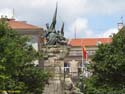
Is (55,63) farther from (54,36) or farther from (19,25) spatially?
(19,25)

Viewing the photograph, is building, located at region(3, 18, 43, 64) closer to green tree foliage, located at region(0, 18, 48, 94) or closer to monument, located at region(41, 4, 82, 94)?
monument, located at region(41, 4, 82, 94)

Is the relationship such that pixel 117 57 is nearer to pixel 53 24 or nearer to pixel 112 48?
pixel 112 48

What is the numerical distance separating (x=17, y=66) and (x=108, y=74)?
23.8 ft

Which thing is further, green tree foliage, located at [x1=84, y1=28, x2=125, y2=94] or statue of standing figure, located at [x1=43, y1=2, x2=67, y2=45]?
statue of standing figure, located at [x1=43, y1=2, x2=67, y2=45]

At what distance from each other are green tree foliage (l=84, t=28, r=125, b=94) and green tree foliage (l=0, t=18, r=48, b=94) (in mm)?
4463

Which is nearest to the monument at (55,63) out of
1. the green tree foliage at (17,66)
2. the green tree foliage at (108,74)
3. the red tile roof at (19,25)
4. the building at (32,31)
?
the green tree foliage at (17,66)

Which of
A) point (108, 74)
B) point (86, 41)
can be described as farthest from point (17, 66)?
point (86, 41)

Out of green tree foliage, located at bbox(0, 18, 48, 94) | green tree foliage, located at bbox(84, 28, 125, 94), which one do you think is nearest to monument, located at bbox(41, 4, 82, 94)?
green tree foliage, located at bbox(0, 18, 48, 94)

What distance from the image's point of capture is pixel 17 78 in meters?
53.4

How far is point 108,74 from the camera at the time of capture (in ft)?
172

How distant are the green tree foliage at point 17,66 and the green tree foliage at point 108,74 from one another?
446cm

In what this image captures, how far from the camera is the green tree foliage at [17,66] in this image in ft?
154

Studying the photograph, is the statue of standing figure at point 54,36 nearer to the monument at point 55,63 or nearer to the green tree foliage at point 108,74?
the monument at point 55,63

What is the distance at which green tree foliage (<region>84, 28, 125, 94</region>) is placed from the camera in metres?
51.8
